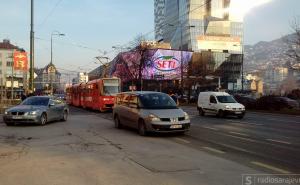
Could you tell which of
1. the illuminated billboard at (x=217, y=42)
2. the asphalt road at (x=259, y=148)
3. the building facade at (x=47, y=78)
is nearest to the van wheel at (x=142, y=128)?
the asphalt road at (x=259, y=148)

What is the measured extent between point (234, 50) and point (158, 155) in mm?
120734

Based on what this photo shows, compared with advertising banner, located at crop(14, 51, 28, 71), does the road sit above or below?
below

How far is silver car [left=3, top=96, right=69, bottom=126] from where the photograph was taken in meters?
20.7

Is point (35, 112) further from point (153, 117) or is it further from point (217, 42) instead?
point (217, 42)

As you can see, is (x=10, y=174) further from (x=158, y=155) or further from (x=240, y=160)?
(x=240, y=160)

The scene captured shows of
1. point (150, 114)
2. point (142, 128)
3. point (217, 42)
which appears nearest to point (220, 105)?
point (142, 128)

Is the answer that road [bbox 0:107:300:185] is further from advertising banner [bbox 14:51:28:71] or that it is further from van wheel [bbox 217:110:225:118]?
advertising banner [bbox 14:51:28:71]

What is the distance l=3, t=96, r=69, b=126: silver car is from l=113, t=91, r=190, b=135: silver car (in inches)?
155

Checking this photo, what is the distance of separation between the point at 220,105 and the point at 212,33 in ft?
332

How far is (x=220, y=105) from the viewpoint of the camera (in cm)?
2958

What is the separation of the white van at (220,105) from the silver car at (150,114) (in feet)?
36.4

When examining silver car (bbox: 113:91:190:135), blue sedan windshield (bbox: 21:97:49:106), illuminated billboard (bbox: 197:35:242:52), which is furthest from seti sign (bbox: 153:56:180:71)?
silver car (bbox: 113:91:190:135)

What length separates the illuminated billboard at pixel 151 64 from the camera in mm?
81812

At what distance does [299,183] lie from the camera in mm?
8344
